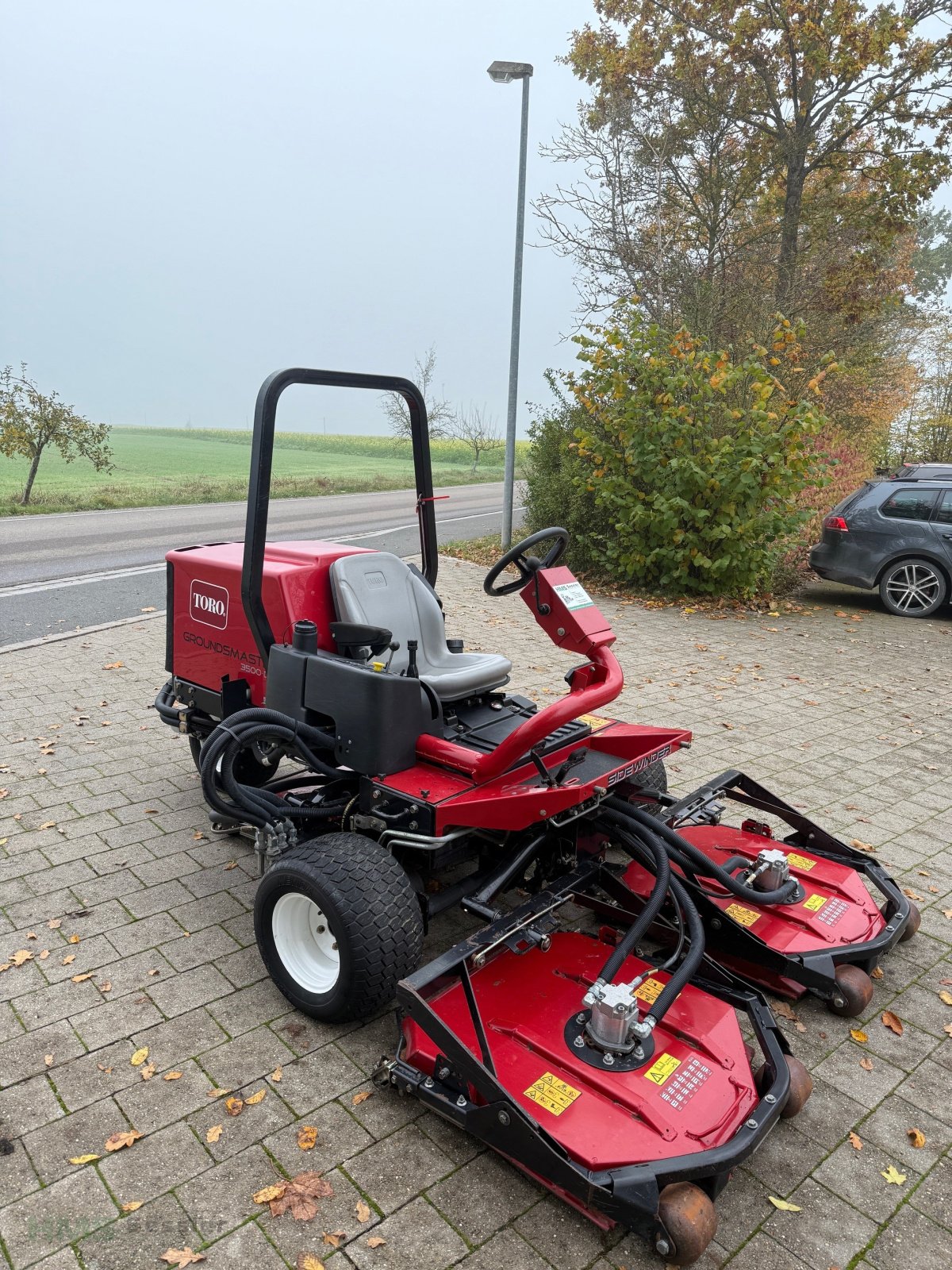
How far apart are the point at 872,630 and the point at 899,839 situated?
5.30 metres

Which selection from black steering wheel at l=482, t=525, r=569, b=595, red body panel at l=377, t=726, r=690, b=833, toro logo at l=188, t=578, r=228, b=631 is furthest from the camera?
toro logo at l=188, t=578, r=228, b=631

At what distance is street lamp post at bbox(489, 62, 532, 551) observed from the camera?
12445 millimetres

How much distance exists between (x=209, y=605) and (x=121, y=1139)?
2189 mm

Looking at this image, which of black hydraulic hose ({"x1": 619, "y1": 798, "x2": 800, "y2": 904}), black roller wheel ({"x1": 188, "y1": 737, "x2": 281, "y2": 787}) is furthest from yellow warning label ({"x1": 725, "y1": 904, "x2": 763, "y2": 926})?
black roller wheel ({"x1": 188, "y1": 737, "x2": 281, "y2": 787})

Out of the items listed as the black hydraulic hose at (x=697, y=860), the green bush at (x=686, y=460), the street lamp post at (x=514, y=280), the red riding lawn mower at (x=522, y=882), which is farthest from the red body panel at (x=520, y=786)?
the street lamp post at (x=514, y=280)

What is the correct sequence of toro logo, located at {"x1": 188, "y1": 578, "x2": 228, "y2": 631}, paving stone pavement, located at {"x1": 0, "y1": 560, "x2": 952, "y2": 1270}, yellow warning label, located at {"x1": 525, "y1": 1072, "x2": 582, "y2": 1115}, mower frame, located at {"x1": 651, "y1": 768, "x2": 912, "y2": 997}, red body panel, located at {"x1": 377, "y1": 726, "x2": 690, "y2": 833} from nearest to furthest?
paving stone pavement, located at {"x1": 0, "y1": 560, "x2": 952, "y2": 1270}
yellow warning label, located at {"x1": 525, "y1": 1072, "x2": 582, "y2": 1115}
red body panel, located at {"x1": 377, "y1": 726, "x2": 690, "y2": 833}
mower frame, located at {"x1": 651, "y1": 768, "x2": 912, "y2": 997}
toro logo, located at {"x1": 188, "y1": 578, "x2": 228, "y2": 631}

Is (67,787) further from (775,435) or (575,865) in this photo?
(775,435)

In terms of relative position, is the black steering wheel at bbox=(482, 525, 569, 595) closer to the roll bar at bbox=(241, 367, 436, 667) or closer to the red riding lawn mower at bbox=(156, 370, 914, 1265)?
the red riding lawn mower at bbox=(156, 370, 914, 1265)

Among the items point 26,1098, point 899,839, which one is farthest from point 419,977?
point 899,839

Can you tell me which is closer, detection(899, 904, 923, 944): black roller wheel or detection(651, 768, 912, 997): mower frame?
detection(651, 768, 912, 997): mower frame

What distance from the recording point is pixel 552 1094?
2350 millimetres

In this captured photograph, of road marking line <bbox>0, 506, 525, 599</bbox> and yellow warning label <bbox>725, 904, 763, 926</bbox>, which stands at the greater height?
road marking line <bbox>0, 506, 525, 599</bbox>

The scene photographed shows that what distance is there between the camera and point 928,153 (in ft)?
48.2

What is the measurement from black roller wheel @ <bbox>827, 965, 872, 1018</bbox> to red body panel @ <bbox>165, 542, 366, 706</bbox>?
225cm
